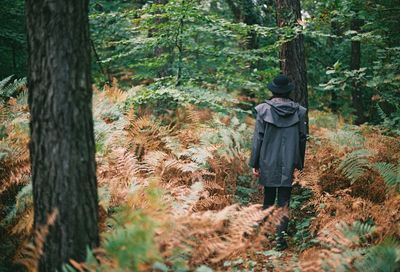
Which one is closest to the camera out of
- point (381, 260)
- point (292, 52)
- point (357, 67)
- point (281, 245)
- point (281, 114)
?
point (381, 260)

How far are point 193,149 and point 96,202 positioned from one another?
3.10 meters

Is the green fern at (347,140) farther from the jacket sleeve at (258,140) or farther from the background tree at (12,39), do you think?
the background tree at (12,39)

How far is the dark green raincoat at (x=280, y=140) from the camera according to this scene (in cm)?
512

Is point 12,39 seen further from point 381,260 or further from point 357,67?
point 357,67

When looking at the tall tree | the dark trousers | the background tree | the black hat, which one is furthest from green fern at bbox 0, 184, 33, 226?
the background tree

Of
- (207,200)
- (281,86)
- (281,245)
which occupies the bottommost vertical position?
(281,245)

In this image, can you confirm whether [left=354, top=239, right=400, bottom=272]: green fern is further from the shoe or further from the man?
the man

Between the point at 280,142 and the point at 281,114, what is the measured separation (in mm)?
386

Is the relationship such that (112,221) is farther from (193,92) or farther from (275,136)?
(193,92)

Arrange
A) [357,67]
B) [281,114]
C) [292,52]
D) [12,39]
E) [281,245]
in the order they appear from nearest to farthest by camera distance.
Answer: [281,245], [281,114], [292,52], [12,39], [357,67]

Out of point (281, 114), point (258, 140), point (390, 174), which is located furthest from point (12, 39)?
point (390, 174)

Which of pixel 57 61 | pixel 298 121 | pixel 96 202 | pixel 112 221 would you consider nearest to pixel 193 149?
pixel 298 121

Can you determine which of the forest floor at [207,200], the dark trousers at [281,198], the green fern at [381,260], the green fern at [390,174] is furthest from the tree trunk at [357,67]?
the green fern at [381,260]

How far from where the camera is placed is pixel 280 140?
517 cm
